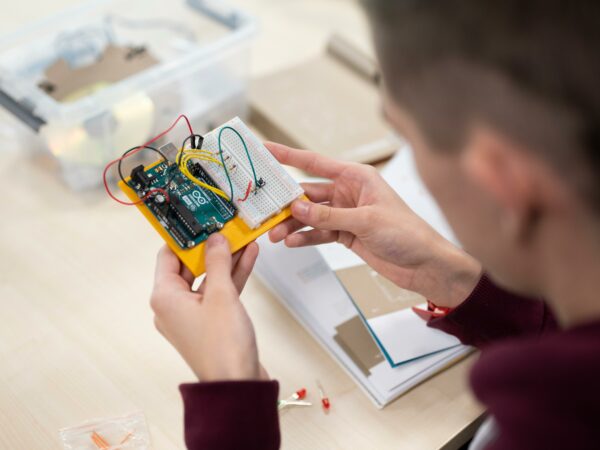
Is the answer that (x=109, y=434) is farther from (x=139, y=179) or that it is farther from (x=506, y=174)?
(x=506, y=174)

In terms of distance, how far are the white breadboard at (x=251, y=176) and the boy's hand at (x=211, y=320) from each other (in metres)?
0.08

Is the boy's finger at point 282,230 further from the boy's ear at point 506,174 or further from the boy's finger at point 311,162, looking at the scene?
the boy's ear at point 506,174

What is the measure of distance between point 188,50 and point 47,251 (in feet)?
1.84

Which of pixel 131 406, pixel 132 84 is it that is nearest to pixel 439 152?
pixel 131 406

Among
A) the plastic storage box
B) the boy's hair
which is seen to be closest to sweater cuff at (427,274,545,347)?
the boy's hair

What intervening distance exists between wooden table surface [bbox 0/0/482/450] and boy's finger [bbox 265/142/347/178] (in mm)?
218

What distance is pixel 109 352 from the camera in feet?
3.12

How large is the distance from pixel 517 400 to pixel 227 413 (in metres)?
0.31

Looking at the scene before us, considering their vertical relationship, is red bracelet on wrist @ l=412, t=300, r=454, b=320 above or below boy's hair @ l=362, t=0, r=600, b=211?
below

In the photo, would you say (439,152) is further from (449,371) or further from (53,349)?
(53,349)

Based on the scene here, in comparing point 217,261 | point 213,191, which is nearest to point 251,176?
point 213,191

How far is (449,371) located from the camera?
0.97 metres

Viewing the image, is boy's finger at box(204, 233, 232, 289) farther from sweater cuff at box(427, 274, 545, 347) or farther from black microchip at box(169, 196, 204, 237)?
sweater cuff at box(427, 274, 545, 347)

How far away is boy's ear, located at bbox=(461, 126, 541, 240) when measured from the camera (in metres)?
0.53
